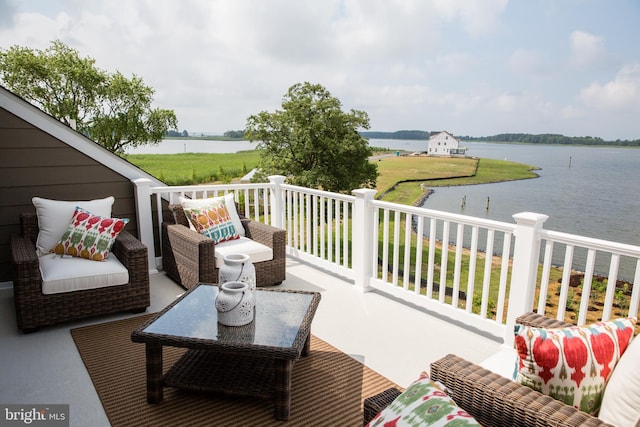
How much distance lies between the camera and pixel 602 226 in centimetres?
1003

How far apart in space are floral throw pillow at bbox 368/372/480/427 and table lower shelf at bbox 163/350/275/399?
119 centimetres

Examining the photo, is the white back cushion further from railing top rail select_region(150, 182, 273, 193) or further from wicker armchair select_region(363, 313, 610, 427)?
wicker armchair select_region(363, 313, 610, 427)

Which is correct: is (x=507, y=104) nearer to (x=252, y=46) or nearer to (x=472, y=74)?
(x=472, y=74)

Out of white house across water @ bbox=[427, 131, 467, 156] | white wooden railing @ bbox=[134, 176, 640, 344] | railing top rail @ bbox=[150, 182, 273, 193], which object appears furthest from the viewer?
white house across water @ bbox=[427, 131, 467, 156]

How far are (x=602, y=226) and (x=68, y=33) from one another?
490 inches

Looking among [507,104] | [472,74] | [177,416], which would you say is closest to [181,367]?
[177,416]

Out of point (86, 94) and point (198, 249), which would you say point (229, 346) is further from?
point (86, 94)

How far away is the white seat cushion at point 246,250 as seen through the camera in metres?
3.94

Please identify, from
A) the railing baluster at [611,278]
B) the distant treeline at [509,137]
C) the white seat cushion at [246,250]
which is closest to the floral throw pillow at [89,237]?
the white seat cushion at [246,250]

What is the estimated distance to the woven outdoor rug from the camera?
7.22ft

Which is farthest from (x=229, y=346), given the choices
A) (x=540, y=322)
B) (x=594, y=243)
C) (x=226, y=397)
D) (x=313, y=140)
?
(x=313, y=140)

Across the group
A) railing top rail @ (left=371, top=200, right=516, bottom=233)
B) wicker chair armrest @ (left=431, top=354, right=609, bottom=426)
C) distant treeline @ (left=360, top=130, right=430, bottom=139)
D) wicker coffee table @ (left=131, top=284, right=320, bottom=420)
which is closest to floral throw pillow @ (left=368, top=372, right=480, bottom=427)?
wicker chair armrest @ (left=431, top=354, right=609, bottom=426)

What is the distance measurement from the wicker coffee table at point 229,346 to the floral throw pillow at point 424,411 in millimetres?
920

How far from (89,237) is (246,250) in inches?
53.2
